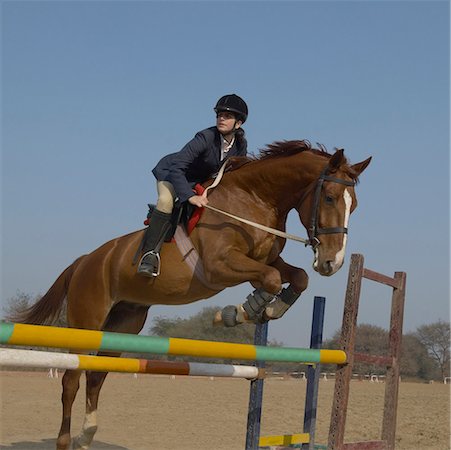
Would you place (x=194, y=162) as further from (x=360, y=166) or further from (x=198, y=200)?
(x=360, y=166)

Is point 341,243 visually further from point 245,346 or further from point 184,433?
point 184,433

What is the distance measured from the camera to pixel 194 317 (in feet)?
152

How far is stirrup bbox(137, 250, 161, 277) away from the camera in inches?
190

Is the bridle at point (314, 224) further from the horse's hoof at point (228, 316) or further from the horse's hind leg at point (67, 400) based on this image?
the horse's hind leg at point (67, 400)

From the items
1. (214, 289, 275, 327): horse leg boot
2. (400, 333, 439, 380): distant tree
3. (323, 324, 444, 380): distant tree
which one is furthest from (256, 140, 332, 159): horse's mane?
(400, 333, 439, 380): distant tree

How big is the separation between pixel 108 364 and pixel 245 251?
1.37 m

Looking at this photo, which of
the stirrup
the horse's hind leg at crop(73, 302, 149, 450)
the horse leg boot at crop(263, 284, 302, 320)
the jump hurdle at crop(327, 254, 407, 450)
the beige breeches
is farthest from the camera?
the horse's hind leg at crop(73, 302, 149, 450)

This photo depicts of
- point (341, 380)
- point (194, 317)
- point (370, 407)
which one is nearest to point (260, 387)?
point (341, 380)

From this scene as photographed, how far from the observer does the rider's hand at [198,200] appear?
4746 mm

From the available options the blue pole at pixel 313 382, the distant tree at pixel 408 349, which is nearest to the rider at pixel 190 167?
the blue pole at pixel 313 382

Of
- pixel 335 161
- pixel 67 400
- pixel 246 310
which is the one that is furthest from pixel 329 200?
pixel 67 400

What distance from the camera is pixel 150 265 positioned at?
15.8ft

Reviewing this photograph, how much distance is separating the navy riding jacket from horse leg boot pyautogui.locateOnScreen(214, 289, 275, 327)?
85cm

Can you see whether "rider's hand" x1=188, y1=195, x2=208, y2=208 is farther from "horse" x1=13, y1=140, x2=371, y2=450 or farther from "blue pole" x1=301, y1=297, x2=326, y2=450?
"blue pole" x1=301, y1=297, x2=326, y2=450
